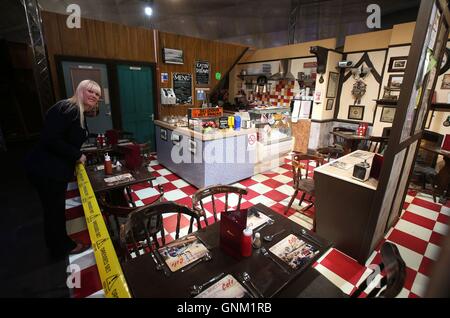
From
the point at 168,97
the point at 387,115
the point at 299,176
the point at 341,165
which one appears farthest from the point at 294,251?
the point at 168,97

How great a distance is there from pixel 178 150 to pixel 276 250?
3.19m

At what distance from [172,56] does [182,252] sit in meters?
5.64

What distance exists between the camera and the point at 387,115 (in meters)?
4.84

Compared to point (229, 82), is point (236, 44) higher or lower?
higher

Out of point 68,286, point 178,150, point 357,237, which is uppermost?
point 178,150

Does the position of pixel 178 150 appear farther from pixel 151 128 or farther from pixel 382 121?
pixel 382 121

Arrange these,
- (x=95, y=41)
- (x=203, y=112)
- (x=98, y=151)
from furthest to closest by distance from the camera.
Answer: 1. (x=95, y=41)
2. (x=203, y=112)
3. (x=98, y=151)

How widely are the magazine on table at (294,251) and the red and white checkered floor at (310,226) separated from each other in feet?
1.78

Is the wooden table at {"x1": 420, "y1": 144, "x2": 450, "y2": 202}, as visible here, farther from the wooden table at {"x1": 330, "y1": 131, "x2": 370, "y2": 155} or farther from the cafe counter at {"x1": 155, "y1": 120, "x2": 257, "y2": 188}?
the cafe counter at {"x1": 155, "y1": 120, "x2": 257, "y2": 188}

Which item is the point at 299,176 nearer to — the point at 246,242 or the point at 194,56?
the point at 246,242

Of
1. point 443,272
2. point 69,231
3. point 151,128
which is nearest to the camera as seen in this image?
point 443,272

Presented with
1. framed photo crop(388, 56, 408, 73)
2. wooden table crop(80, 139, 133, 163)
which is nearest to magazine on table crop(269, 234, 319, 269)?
wooden table crop(80, 139, 133, 163)

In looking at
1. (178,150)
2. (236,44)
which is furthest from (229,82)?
(178,150)

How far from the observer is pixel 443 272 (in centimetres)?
45
